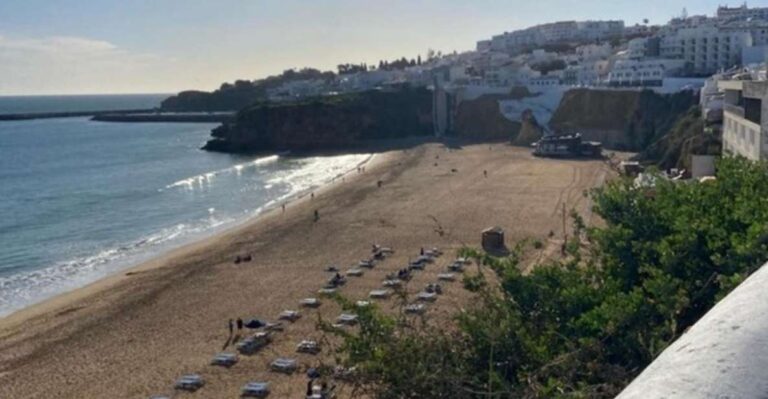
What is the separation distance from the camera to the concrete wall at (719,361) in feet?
10.0

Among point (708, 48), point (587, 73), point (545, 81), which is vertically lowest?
point (545, 81)

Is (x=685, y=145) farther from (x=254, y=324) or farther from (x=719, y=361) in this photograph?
(x=719, y=361)

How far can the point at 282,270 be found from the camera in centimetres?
2477

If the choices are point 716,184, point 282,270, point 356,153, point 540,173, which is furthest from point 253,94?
point 716,184

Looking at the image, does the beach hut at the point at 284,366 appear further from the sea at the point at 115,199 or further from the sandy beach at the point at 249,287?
the sea at the point at 115,199

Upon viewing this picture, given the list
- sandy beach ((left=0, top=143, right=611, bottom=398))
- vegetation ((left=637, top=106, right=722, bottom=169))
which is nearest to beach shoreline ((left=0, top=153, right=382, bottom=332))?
sandy beach ((left=0, top=143, right=611, bottom=398))

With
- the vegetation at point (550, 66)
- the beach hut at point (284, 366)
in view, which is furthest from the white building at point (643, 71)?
the beach hut at point (284, 366)

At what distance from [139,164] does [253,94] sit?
68335 mm

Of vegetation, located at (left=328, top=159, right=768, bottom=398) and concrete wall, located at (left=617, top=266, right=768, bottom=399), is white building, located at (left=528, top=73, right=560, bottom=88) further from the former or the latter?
concrete wall, located at (left=617, top=266, right=768, bottom=399)

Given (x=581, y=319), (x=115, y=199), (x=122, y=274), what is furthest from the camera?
(x=115, y=199)

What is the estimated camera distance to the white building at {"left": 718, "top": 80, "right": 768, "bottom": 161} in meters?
21.2

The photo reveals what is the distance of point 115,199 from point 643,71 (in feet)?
141

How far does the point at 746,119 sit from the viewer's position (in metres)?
24.3

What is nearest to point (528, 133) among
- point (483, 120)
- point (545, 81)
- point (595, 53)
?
point (483, 120)
